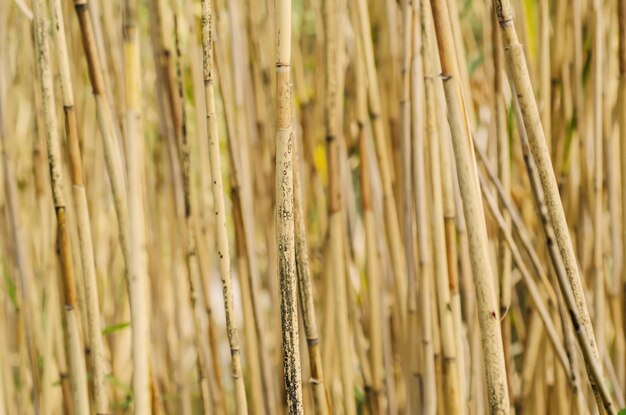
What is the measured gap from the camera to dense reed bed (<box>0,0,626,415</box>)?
46 cm

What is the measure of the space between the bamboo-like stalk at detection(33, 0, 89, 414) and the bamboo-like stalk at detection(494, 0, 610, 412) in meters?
0.32

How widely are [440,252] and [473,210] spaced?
154 mm

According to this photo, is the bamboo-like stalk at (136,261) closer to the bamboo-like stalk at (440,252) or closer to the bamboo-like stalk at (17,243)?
the bamboo-like stalk at (440,252)

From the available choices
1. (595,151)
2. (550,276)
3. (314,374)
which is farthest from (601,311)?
(314,374)

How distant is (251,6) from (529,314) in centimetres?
51

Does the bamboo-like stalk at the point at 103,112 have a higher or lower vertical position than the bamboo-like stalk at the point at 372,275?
higher

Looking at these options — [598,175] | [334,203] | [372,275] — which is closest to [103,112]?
[334,203]

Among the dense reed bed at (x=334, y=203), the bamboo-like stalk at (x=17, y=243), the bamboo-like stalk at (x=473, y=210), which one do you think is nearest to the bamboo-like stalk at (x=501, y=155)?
the dense reed bed at (x=334, y=203)

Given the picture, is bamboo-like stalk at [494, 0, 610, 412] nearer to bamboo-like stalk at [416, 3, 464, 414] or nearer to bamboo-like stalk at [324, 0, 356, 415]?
bamboo-like stalk at [416, 3, 464, 414]

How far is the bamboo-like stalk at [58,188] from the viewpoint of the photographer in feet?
1.68

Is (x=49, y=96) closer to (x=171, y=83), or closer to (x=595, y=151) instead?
(x=171, y=83)

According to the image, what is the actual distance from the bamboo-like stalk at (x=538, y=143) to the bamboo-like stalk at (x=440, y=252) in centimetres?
11

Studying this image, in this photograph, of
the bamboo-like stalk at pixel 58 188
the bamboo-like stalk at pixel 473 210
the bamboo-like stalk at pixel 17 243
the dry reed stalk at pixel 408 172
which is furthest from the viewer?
the bamboo-like stalk at pixel 17 243

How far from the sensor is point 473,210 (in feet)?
1.32
